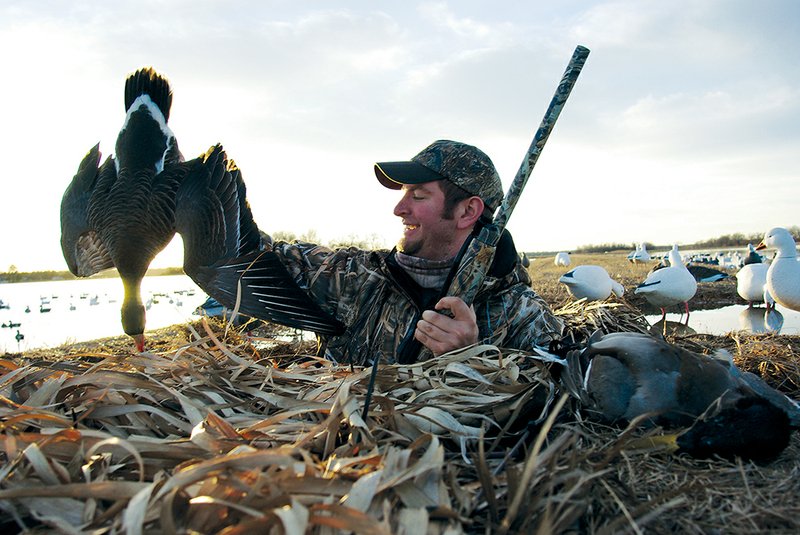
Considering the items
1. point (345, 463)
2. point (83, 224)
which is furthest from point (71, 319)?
point (345, 463)

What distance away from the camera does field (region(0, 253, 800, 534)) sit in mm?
940

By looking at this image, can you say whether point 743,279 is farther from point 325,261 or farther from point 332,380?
point 332,380

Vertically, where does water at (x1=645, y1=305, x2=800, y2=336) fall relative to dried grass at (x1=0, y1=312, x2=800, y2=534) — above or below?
below

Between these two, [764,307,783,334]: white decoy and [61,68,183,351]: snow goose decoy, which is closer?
[61,68,183,351]: snow goose decoy

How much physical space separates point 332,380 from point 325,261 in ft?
5.15

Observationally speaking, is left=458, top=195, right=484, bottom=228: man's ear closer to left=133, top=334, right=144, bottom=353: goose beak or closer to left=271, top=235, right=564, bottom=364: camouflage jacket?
left=271, top=235, right=564, bottom=364: camouflage jacket

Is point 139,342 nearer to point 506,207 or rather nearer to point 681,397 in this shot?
point 506,207

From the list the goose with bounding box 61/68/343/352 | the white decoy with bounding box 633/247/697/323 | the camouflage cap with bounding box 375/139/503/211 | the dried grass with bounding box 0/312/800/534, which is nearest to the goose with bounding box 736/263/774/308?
the white decoy with bounding box 633/247/697/323

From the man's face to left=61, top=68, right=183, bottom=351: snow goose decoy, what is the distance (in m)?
1.78

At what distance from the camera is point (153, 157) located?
12.3ft

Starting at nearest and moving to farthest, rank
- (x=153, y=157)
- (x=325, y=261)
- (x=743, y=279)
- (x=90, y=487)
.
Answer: (x=90, y=487)
(x=325, y=261)
(x=153, y=157)
(x=743, y=279)

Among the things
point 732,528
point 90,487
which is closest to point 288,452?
point 90,487

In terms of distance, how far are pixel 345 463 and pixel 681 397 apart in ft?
3.25

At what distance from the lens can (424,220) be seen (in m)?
3.12
